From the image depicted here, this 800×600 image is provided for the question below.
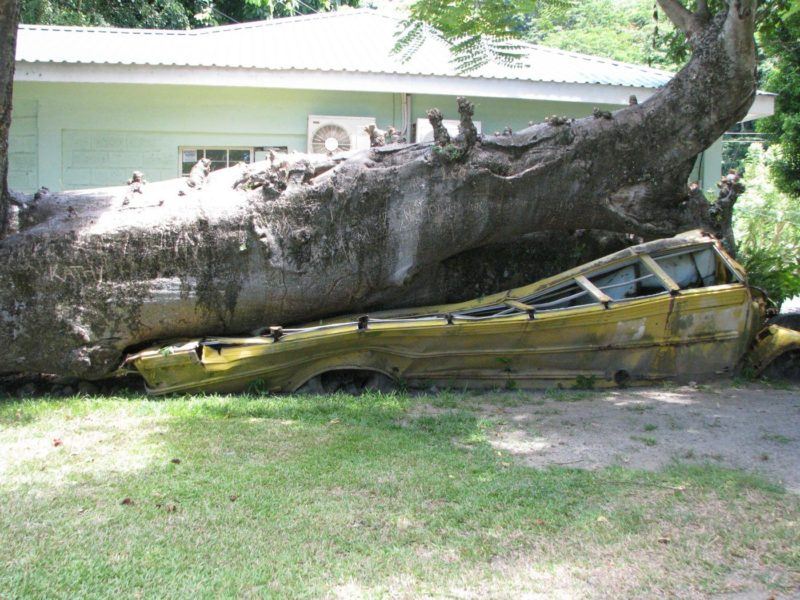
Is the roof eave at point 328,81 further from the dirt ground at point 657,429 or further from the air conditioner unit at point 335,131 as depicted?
the dirt ground at point 657,429

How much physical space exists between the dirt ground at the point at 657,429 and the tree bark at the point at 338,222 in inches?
80.4

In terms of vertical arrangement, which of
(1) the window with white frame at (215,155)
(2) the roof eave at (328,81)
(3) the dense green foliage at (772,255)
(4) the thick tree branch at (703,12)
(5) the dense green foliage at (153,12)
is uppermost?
(5) the dense green foliage at (153,12)

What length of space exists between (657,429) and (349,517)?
3.07 meters

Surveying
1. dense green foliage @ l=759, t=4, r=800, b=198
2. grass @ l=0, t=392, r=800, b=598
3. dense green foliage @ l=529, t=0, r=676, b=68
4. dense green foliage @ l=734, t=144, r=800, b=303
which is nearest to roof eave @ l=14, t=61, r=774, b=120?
dense green foliage @ l=734, t=144, r=800, b=303

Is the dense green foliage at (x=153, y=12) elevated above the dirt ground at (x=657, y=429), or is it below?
above

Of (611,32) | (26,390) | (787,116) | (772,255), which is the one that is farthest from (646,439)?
(611,32)

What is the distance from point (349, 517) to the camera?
4.45 m

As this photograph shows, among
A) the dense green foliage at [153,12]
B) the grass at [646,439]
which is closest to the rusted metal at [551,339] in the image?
the grass at [646,439]

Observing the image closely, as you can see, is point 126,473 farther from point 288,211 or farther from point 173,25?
point 173,25

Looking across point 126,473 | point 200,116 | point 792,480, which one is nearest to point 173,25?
point 200,116

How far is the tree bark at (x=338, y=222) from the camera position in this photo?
7172mm

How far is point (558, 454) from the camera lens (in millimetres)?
5699

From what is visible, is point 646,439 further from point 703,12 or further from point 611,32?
point 611,32

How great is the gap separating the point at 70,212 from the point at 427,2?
4.05 meters
